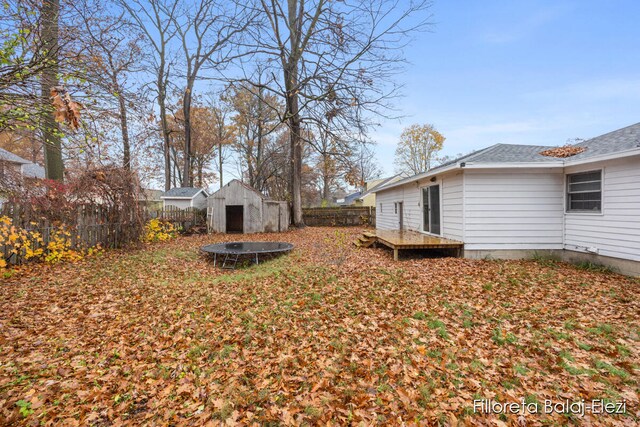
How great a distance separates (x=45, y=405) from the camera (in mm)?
2596

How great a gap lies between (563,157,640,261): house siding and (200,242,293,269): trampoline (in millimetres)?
8453

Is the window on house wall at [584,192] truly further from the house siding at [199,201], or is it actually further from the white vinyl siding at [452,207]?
the house siding at [199,201]

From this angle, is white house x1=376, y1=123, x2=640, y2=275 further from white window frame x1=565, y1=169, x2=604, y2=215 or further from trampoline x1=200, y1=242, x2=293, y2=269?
trampoline x1=200, y1=242, x2=293, y2=269

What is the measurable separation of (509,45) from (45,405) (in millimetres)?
16420

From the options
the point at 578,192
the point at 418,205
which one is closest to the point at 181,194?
the point at 418,205

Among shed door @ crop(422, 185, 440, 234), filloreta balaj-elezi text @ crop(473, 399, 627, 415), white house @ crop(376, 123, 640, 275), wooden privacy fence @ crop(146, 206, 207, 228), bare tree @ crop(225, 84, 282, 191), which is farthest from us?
bare tree @ crop(225, 84, 282, 191)

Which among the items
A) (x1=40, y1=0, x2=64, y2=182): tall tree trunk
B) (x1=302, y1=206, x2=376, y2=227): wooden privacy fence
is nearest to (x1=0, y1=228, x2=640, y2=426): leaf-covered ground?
(x1=40, y1=0, x2=64, y2=182): tall tree trunk

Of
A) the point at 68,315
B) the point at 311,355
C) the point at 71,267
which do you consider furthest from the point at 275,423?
the point at 71,267

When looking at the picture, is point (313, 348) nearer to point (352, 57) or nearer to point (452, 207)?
point (452, 207)

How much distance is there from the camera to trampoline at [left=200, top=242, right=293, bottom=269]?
28.5ft

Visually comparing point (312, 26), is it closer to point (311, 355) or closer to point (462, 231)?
point (462, 231)

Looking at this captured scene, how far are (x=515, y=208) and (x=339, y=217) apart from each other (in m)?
14.3

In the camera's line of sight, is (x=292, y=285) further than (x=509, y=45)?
No

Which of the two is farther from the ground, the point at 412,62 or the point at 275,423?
the point at 412,62
